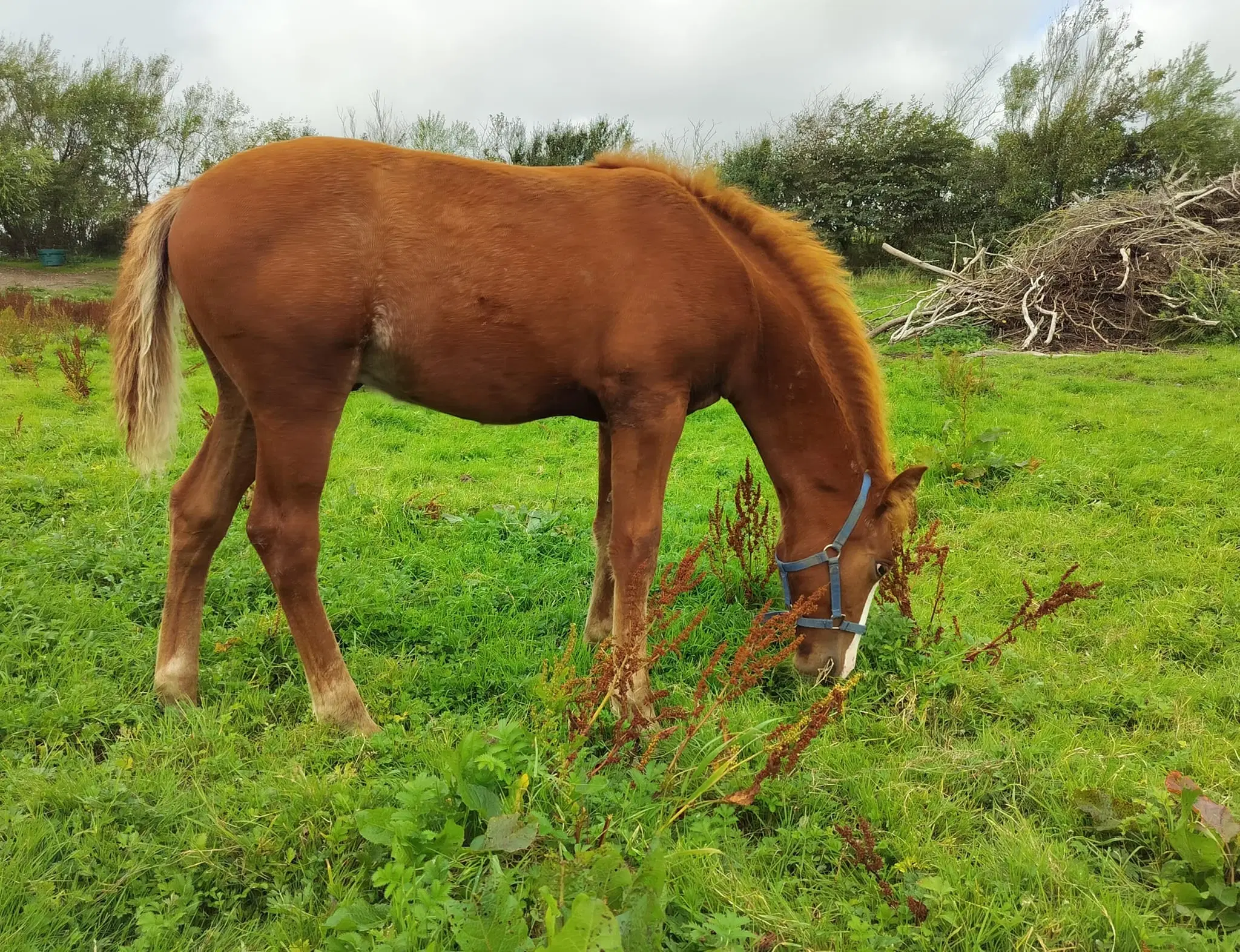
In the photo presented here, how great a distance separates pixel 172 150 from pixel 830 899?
40358mm

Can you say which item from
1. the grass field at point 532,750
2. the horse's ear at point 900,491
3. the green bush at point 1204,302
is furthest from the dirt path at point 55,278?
the green bush at point 1204,302

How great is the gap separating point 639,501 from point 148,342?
195cm

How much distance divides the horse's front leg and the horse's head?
69cm

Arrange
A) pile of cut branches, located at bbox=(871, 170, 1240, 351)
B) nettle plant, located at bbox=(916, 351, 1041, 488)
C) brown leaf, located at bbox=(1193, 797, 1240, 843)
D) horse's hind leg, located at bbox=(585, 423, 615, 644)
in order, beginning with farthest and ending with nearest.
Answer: pile of cut branches, located at bbox=(871, 170, 1240, 351) → nettle plant, located at bbox=(916, 351, 1041, 488) → horse's hind leg, located at bbox=(585, 423, 615, 644) → brown leaf, located at bbox=(1193, 797, 1240, 843)

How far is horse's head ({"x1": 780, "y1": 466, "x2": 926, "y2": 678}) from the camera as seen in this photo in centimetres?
277

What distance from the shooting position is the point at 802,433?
2.77m

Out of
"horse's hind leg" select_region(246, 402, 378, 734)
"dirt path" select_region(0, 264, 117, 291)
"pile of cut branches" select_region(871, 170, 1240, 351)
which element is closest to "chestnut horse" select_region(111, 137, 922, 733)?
"horse's hind leg" select_region(246, 402, 378, 734)

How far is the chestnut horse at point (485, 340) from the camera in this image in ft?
7.43

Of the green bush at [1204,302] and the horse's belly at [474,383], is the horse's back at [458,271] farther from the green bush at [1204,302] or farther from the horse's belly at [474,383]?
the green bush at [1204,302]

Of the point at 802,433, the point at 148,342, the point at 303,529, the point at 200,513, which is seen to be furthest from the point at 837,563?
the point at 148,342

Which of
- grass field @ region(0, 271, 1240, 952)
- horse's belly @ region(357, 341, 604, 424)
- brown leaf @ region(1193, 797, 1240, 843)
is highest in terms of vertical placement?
horse's belly @ region(357, 341, 604, 424)

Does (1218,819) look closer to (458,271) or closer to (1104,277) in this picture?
(458,271)

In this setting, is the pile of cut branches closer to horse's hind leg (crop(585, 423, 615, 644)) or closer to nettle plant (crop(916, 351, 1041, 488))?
nettle plant (crop(916, 351, 1041, 488))

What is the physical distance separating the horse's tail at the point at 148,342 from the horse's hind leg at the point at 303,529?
62 cm
